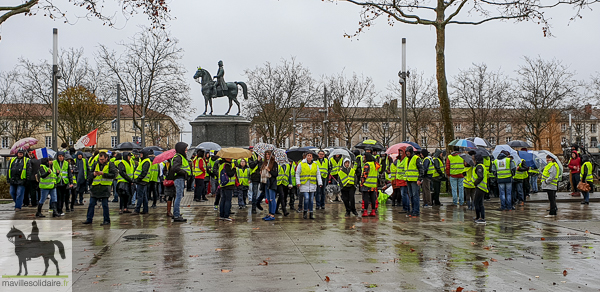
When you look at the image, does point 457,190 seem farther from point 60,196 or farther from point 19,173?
point 19,173

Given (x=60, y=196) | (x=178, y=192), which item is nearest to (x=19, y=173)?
(x=60, y=196)

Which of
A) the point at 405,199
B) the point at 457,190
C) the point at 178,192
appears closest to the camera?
the point at 178,192

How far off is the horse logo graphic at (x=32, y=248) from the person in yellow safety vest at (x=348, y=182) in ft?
22.3

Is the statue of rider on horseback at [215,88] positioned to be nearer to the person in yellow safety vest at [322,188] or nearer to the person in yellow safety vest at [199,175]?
the person in yellow safety vest at [199,175]

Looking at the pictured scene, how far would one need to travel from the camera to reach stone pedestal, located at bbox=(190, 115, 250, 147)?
98.3ft

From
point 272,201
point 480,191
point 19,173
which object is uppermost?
point 19,173

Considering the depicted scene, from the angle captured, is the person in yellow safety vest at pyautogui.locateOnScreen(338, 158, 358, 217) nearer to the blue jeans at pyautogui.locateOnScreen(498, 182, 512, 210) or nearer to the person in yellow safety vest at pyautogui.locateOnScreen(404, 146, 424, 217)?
the person in yellow safety vest at pyautogui.locateOnScreen(404, 146, 424, 217)

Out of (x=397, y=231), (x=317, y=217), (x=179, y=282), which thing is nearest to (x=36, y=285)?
(x=179, y=282)

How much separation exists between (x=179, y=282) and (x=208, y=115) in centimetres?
2406

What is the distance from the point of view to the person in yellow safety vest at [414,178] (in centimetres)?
1438

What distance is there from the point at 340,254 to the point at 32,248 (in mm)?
4795

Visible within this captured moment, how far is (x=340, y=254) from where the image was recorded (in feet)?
28.5

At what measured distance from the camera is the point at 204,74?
101 ft

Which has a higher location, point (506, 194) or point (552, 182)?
point (552, 182)
